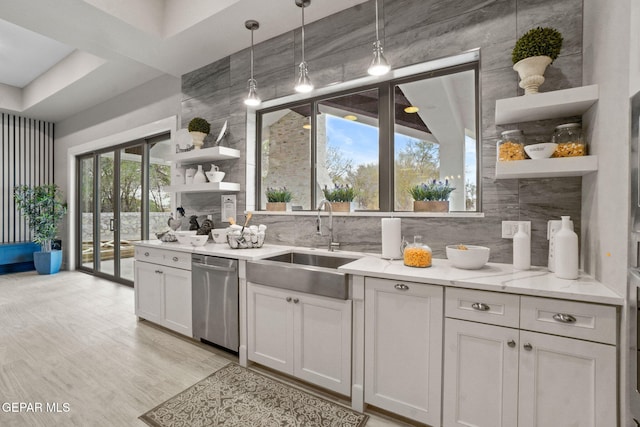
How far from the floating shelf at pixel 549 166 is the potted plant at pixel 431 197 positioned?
0.53m

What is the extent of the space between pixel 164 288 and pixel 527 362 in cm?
296

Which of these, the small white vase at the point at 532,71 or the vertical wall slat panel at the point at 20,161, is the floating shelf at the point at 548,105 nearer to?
the small white vase at the point at 532,71

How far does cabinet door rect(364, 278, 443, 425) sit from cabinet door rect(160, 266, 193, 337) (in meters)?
1.77

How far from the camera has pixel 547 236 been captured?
184 cm

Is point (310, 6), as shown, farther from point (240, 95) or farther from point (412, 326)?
point (412, 326)

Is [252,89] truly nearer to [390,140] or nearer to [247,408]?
[390,140]

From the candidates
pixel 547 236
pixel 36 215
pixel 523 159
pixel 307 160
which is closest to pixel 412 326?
pixel 547 236

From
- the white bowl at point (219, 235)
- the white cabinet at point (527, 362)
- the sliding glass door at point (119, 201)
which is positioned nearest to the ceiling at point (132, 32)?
the sliding glass door at point (119, 201)

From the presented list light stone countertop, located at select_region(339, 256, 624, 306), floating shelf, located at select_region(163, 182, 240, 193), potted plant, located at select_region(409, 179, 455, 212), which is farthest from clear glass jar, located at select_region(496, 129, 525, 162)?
floating shelf, located at select_region(163, 182, 240, 193)

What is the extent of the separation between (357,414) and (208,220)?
236 centimetres

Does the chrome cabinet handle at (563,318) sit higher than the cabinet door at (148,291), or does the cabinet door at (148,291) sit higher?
the chrome cabinet handle at (563,318)

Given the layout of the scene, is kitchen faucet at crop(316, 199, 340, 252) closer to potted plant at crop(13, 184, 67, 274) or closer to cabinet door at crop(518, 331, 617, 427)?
cabinet door at crop(518, 331, 617, 427)

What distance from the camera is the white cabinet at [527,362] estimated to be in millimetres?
1285

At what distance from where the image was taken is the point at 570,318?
4.36 feet
